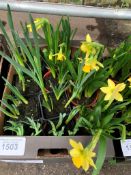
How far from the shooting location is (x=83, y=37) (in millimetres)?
1507

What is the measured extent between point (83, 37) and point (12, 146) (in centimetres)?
78

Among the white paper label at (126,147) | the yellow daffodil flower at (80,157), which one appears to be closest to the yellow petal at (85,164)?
the yellow daffodil flower at (80,157)

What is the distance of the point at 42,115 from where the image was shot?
1.10 meters

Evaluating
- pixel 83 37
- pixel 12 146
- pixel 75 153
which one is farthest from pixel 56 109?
pixel 83 37

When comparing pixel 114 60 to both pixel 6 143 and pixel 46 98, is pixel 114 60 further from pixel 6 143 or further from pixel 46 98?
pixel 6 143

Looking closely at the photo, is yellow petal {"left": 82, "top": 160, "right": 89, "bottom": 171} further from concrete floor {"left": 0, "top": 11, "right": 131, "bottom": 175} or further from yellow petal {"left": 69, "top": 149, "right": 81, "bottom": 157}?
concrete floor {"left": 0, "top": 11, "right": 131, "bottom": 175}

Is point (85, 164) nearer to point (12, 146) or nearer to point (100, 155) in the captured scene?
point (100, 155)

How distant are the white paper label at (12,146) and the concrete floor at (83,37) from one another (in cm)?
31

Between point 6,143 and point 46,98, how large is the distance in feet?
0.80

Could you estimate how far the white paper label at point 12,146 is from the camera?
948 mm

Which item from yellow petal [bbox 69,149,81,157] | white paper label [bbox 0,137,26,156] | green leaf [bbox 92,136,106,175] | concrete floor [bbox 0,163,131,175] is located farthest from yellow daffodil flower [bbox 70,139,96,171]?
concrete floor [bbox 0,163,131,175]

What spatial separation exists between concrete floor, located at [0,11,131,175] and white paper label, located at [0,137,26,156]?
1.02ft

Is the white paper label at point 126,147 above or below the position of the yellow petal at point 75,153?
below

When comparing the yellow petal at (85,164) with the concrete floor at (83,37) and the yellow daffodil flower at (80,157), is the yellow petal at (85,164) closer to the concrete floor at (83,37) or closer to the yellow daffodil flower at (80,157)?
the yellow daffodil flower at (80,157)
